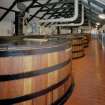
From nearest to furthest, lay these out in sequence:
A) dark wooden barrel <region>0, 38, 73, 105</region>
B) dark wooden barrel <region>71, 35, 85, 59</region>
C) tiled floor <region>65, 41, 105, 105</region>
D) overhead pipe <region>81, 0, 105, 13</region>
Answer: dark wooden barrel <region>0, 38, 73, 105</region>, tiled floor <region>65, 41, 105, 105</region>, dark wooden barrel <region>71, 35, 85, 59</region>, overhead pipe <region>81, 0, 105, 13</region>

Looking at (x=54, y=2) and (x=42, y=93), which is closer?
(x=42, y=93)

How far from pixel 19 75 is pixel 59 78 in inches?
36.6

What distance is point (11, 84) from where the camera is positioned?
2.49 metres

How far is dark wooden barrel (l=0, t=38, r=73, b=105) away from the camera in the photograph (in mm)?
2459

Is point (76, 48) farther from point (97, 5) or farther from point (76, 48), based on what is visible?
point (97, 5)

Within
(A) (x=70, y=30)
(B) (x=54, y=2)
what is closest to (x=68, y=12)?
(B) (x=54, y=2)

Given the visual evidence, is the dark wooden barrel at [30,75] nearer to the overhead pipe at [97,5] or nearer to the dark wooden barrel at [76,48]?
the dark wooden barrel at [76,48]

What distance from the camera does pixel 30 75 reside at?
8.64 feet

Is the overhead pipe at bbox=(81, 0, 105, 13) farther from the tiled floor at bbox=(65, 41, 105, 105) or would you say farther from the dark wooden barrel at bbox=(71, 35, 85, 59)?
the tiled floor at bbox=(65, 41, 105, 105)

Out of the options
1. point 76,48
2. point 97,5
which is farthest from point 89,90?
point 97,5

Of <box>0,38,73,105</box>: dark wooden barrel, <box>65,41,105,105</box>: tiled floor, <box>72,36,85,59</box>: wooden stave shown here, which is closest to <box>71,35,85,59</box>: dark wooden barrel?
<box>72,36,85,59</box>: wooden stave

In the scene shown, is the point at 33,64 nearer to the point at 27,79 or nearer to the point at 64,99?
the point at 27,79

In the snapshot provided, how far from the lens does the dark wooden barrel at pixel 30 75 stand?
2.46m

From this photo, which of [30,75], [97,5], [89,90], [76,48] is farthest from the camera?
[97,5]
